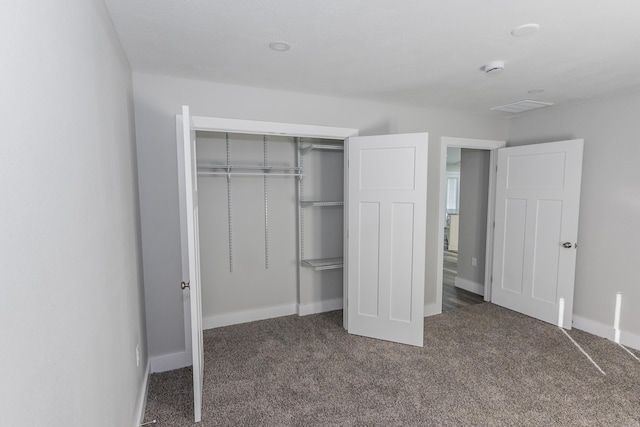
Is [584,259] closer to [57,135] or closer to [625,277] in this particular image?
[625,277]

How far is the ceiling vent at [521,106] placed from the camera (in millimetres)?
3363

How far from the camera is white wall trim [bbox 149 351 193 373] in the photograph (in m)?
2.72

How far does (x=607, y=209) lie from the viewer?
3.33m

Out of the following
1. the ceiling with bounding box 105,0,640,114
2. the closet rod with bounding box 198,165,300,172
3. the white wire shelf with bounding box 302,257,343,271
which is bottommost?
the white wire shelf with bounding box 302,257,343,271

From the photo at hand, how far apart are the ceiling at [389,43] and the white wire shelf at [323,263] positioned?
1778 millimetres

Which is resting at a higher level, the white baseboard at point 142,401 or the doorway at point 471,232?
the doorway at point 471,232

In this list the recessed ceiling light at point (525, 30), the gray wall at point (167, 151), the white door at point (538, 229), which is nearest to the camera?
the recessed ceiling light at point (525, 30)

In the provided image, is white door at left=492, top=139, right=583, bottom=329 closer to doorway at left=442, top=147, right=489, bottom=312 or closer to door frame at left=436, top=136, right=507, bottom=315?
door frame at left=436, top=136, right=507, bottom=315

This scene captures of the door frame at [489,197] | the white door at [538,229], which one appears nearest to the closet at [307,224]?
the door frame at [489,197]

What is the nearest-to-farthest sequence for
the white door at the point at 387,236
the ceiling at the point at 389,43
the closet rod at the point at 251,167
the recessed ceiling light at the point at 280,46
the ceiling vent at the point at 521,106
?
1. the ceiling at the point at 389,43
2. the recessed ceiling light at the point at 280,46
3. the white door at the point at 387,236
4. the closet rod at the point at 251,167
5. the ceiling vent at the point at 521,106

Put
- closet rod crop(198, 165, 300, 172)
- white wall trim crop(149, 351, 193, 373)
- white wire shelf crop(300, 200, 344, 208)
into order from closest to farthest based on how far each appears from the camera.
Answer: white wall trim crop(149, 351, 193, 373)
closet rod crop(198, 165, 300, 172)
white wire shelf crop(300, 200, 344, 208)

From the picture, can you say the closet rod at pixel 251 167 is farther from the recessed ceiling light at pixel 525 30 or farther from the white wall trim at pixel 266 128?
the recessed ceiling light at pixel 525 30

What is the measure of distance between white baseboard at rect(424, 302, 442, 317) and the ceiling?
7.51 feet

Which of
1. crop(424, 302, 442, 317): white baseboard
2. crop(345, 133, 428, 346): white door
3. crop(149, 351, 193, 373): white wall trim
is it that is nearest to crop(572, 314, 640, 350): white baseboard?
crop(424, 302, 442, 317): white baseboard
